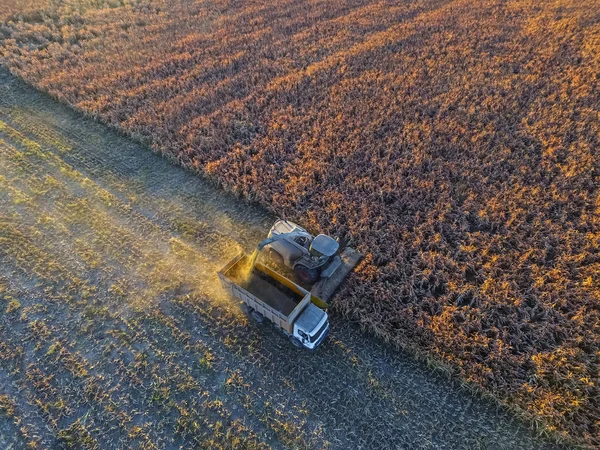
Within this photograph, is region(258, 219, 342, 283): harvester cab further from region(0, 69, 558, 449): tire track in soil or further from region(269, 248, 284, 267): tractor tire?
region(0, 69, 558, 449): tire track in soil

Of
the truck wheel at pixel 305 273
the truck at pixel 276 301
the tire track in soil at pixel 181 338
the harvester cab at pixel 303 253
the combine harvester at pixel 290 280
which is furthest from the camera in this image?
the truck wheel at pixel 305 273

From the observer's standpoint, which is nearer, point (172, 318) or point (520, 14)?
point (172, 318)

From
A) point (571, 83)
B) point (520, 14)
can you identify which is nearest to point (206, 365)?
point (571, 83)

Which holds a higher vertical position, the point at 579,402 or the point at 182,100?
the point at 579,402

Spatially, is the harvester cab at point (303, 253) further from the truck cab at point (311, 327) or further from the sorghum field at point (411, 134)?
the truck cab at point (311, 327)

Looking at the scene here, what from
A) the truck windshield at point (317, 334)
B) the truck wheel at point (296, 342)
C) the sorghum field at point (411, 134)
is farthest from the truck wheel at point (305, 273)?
the truck wheel at point (296, 342)

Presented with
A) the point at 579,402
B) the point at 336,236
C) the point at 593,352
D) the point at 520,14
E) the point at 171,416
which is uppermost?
the point at 520,14

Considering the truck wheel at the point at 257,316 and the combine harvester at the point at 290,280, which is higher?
the combine harvester at the point at 290,280

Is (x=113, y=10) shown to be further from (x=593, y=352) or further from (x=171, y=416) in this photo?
(x=593, y=352)

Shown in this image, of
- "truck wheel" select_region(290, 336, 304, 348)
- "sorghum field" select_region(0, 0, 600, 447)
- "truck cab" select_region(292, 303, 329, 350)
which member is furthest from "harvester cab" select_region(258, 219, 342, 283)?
"truck wheel" select_region(290, 336, 304, 348)
